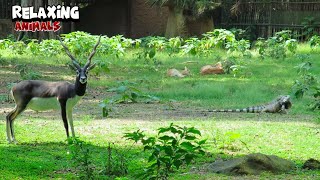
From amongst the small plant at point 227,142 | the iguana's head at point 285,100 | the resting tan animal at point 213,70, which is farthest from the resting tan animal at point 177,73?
the small plant at point 227,142

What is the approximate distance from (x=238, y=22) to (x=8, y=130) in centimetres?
2021

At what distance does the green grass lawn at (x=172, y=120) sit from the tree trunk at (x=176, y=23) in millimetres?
7227

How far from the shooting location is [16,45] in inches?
840

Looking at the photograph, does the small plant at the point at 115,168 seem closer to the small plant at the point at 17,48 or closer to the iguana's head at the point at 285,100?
the iguana's head at the point at 285,100

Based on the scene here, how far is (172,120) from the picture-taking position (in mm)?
11188

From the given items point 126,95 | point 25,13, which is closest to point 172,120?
point 126,95

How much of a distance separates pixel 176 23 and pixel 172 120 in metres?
16.2

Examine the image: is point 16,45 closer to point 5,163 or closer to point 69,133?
point 69,133

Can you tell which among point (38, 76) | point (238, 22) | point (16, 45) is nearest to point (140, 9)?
point (238, 22)

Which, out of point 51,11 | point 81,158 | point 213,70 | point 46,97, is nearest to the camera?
point 81,158

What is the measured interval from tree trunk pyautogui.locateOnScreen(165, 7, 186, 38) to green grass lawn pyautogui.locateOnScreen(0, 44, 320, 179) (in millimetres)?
7227

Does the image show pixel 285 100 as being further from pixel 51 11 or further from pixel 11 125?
pixel 51 11

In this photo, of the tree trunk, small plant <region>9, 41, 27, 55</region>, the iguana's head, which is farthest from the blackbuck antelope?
the tree trunk

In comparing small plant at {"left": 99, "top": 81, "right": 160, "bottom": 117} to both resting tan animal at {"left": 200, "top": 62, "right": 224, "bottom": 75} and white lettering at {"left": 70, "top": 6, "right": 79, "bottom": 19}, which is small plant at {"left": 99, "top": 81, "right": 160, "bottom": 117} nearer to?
resting tan animal at {"left": 200, "top": 62, "right": 224, "bottom": 75}
